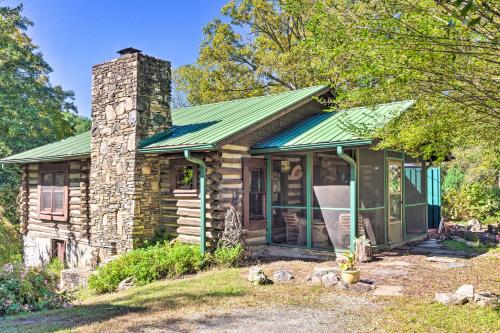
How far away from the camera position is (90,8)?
17.9m

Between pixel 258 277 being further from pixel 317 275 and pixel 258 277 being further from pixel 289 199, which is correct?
pixel 289 199

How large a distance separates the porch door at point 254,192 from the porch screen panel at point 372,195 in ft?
8.19

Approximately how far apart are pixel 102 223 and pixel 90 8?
9.69 metres

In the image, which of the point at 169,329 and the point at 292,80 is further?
the point at 292,80

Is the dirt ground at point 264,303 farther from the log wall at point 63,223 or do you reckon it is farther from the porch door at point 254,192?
the log wall at point 63,223

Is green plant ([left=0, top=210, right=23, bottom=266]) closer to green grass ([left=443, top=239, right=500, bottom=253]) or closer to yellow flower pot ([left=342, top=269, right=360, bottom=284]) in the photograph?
yellow flower pot ([left=342, top=269, right=360, bottom=284])

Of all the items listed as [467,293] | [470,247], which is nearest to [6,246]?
[467,293]

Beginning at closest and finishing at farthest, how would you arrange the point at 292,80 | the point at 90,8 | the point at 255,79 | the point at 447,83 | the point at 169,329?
1. the point at 447,83
2. the point at 169,329
3. the point at 90,8
4. the point at 292,80
5. the point at 255,79

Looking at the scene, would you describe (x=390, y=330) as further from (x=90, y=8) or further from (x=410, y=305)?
(x=90, y=8)

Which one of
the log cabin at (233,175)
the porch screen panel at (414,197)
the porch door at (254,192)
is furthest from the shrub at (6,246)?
the porch screen panel at (414,197)

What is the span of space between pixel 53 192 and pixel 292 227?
27.7ft

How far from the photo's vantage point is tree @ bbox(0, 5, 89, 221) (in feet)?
58.9

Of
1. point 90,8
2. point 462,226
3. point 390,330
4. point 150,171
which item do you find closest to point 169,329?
point 390,330

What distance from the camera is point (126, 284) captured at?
31.8ft
